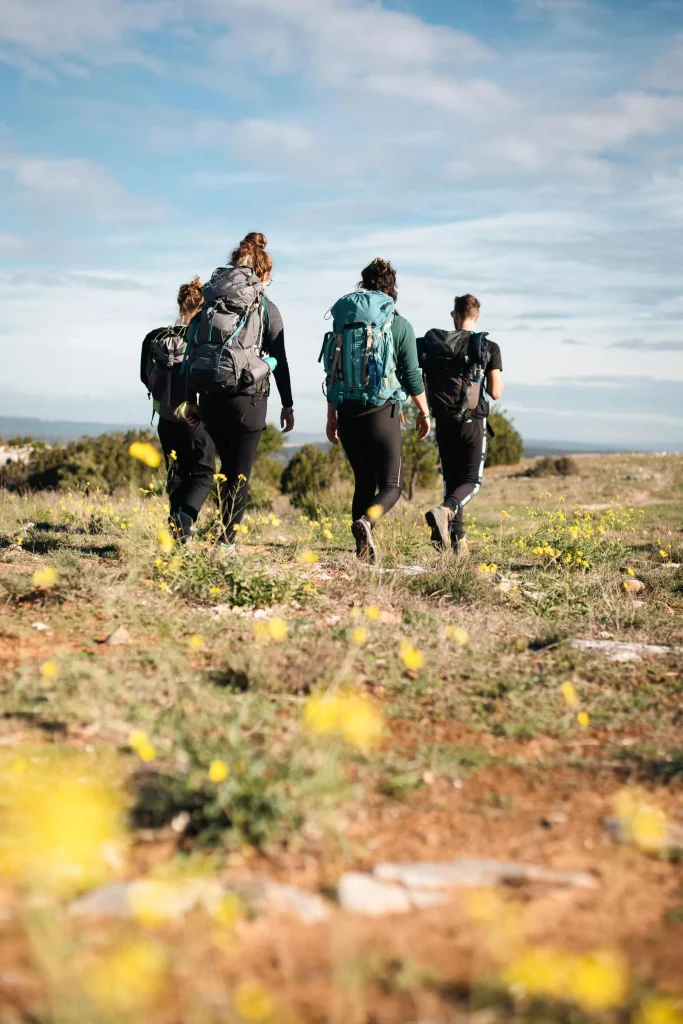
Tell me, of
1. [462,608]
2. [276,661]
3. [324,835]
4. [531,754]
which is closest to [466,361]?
[462,608]

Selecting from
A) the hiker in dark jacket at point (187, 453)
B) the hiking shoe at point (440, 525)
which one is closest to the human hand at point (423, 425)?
the hiking shoe at point (440, 525)

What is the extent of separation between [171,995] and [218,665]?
1.99 meters

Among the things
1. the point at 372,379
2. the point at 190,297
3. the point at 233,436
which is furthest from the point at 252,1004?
the point at 190,297

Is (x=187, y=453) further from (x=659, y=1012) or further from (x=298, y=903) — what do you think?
(x=659, y=1012)

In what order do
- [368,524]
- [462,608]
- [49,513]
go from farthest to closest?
[49,513], [368,524], [462,608]

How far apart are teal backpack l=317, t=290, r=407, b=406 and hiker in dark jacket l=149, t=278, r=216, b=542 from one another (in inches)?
39.6

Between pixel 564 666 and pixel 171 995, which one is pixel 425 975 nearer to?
pixel 171 995

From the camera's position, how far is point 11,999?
1637 mm

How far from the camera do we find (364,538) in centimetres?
587

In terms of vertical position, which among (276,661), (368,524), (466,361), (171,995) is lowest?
(171,995)

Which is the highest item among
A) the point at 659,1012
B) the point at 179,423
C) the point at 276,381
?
the point at 276,381

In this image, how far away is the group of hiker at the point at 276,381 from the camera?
5.21 m

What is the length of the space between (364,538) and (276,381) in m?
1.24

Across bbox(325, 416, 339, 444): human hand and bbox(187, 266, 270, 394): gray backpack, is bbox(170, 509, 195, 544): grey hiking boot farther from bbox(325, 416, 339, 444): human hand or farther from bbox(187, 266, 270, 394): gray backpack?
bbox(325, 416, 339, 444): human hand
